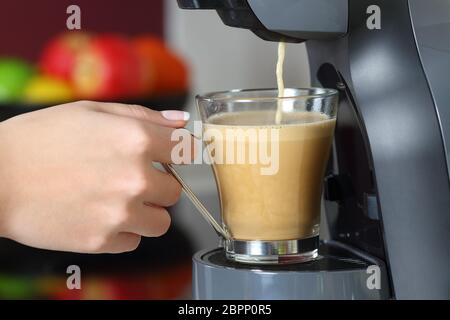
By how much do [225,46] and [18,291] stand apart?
87cm

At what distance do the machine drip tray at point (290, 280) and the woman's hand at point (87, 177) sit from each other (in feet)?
0.23

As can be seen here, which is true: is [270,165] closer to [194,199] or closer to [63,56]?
[194,199]

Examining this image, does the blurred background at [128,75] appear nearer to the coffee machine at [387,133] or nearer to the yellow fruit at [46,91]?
the yellow fruit at [46,91]

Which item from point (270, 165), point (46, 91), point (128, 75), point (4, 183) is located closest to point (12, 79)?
point (46, 91)

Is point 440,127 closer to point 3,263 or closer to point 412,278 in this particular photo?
point 412,278

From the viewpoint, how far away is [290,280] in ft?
2.10

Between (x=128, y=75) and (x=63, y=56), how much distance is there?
0.12 meters

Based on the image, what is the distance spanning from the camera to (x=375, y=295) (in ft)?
2.17

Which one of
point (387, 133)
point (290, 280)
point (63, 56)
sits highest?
point (63, 56)

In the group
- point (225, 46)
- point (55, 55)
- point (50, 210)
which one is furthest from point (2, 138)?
point (225, 46)

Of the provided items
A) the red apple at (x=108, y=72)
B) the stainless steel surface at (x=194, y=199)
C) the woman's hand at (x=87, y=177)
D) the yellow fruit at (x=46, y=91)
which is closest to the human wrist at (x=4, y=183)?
the woman's hand at (x=87, y=177)

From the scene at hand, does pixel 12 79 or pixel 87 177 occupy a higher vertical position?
pixel 12 79

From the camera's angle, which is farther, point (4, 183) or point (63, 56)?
point (63, 56)

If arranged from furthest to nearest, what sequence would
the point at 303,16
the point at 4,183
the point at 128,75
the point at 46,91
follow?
the point at 128,75, the point at 46,91, the point at 4,183, the point at 303,16
